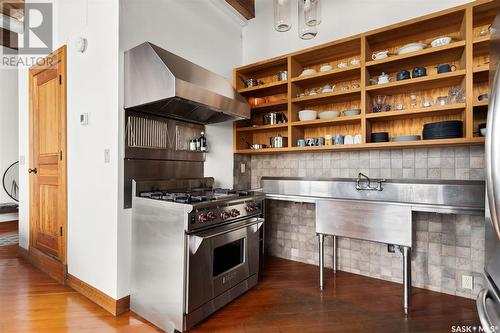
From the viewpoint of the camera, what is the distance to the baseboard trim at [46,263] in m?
2.58

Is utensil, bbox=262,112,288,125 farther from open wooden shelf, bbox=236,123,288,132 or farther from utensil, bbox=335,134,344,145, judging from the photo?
utensil, bbox=335,134,344,145

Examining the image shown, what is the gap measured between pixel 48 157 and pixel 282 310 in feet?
9.54

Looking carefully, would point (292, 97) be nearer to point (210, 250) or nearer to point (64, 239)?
point (210, 250)

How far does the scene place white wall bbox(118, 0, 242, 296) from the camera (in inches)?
83.0

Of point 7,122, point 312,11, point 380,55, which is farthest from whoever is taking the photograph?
point 7,122

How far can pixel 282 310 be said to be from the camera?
2.07 m

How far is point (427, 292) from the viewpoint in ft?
7.83

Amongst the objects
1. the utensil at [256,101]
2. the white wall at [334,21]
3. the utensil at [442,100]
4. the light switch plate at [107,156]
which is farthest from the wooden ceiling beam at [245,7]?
the utensil at [442,100]

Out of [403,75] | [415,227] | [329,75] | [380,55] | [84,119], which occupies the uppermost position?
[380,55]

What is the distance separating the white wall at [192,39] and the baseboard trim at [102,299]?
0.25 feet

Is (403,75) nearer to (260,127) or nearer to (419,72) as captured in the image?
(419,72)

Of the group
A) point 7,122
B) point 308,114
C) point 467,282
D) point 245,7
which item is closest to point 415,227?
point 467,282

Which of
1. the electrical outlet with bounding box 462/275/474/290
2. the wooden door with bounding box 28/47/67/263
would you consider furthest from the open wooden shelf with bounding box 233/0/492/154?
the wooden door with bounding box 28/47/67/263

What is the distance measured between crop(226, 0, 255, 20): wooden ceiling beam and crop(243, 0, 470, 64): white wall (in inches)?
2.8
